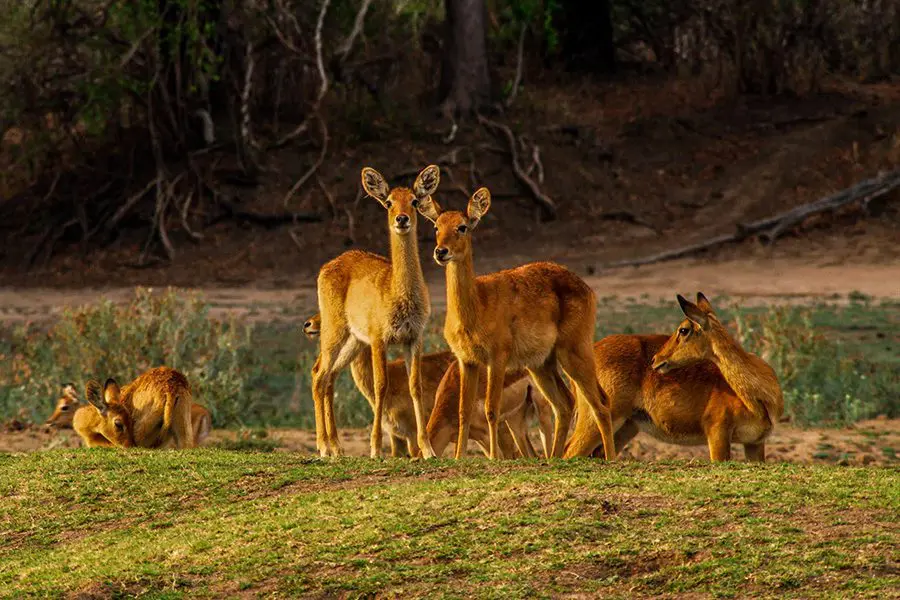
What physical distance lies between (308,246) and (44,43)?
5856 millimetres

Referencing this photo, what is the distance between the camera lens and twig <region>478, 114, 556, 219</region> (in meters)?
27.0

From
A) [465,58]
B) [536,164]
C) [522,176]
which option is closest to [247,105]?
[465,58]

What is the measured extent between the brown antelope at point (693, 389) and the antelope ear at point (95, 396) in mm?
3031

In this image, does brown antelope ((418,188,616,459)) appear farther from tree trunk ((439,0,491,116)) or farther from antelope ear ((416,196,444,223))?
tree trunk ((439,0,491,116))

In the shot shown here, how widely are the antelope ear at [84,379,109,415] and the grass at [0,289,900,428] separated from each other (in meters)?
3.80

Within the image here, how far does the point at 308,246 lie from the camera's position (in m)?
25.9

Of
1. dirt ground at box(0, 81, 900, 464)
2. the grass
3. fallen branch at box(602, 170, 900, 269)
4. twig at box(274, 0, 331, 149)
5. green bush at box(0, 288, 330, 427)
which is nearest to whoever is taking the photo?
the grass

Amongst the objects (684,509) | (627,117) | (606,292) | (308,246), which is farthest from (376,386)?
(627,117)

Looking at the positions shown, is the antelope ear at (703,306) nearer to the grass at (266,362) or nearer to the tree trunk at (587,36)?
the grass at (266,362)

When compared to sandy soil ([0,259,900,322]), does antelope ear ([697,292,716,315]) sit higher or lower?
higher

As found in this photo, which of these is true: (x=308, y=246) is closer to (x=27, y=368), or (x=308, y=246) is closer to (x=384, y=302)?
(x=27, y=368)

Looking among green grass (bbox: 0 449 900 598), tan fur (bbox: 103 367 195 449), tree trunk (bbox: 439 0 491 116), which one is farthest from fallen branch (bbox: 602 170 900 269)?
green grass (bbox: 0 449 900 598)

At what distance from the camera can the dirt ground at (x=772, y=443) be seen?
40.4ft

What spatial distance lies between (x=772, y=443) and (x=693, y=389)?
10.1 feet
